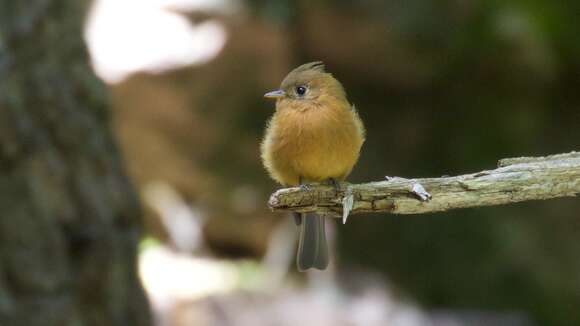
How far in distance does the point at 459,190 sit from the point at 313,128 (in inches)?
29.4

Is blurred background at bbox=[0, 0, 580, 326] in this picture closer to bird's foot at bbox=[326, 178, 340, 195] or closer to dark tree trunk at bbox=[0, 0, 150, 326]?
dark tree trunk at bbox=[0, 0, 150, 326]

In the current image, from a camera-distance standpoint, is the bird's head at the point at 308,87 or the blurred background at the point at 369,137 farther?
the blurred background at the point at 369,137

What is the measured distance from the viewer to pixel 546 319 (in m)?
8.56

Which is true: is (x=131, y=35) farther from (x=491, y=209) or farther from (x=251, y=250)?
(x=491, y=209)

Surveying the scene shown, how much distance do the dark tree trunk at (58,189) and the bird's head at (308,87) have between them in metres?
2.23

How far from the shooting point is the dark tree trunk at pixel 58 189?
501 centimetres

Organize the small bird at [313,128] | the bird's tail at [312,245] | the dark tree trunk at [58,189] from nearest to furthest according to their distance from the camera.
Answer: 1. the small bird at [313,128]
2. the bird's tail at [312,245]
3. the dark tree trunk at [58,189]

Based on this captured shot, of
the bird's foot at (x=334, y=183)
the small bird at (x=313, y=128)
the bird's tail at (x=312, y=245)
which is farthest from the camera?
the bird's tail at (x=312, y=245)

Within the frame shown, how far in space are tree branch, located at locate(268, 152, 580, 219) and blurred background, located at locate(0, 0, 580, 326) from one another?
5061mm

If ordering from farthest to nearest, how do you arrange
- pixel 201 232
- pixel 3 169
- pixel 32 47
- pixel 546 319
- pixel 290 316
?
pixel 201 232
pixel 546 319
pixel 290 316
pixel 32 47
pixel 3 169

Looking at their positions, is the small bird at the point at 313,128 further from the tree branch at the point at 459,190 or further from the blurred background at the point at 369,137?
the blurred background at the point at 369,137

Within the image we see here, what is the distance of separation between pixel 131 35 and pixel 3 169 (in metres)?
4.31

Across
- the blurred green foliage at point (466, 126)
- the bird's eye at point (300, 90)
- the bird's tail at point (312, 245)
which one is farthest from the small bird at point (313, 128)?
the blurred green foliage at point (466, 126)

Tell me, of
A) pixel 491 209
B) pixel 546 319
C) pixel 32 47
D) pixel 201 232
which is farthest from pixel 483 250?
pixel 32 47
